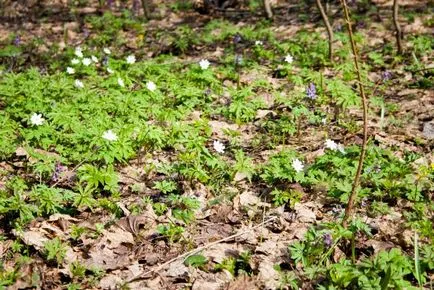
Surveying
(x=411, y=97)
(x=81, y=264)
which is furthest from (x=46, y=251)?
(x=411, y=97)

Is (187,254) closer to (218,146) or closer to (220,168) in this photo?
(220,168)

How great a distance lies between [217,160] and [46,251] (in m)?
1.66

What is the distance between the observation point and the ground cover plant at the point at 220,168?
2977 mm

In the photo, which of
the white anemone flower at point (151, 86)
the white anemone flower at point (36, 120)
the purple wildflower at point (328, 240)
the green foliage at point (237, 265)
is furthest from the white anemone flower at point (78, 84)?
the purple wildflower at point (328, 240)

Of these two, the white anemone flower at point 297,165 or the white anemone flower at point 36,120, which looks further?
the white anemone flower at point 36,120

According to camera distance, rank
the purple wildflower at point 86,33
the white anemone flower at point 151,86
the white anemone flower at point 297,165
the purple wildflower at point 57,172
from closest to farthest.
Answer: the purple wildflower at point 57,172 < the white anemone flower at point 297,165 < the white anemone flower at point 151,86 < the purple wildflower at point 86,33

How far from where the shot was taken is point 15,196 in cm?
334

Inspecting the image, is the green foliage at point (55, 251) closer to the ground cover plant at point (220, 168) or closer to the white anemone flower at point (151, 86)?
the ground cover plant at point (220, 168)

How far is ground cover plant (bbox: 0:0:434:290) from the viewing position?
9.77ft

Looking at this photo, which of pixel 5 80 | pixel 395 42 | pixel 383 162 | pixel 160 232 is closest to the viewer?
pixel 160 232

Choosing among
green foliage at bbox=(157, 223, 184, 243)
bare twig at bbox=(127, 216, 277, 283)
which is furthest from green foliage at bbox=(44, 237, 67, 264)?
green foliage at bbox=(157, 223, 184, 243)

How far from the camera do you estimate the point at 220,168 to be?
13.1 ft

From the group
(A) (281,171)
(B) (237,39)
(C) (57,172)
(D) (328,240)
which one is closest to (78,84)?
(C) (57,172)

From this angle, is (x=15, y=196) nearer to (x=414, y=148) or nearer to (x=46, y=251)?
(x=46, y=251)
